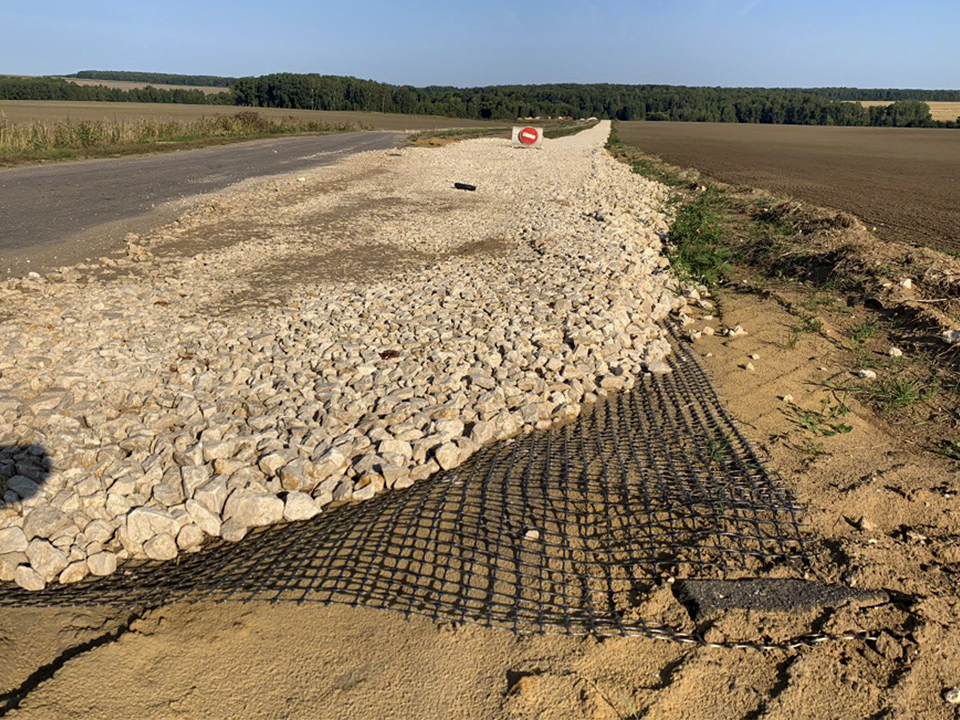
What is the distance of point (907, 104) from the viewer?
83.0 meters

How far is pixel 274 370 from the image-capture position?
536cm

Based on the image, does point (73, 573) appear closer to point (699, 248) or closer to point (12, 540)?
point (12, 540)

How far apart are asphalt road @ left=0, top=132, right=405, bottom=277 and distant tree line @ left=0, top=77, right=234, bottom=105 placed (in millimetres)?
56925

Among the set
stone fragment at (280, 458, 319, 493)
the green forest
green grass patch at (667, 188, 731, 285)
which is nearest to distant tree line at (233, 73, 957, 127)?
the green forest

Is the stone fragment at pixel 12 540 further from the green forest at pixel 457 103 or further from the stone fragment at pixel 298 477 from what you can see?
the green forest at pixel 457 103

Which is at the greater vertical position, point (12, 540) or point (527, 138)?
point (527, 138)

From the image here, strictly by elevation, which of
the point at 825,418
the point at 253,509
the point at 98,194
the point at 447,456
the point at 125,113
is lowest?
the point at 253,509

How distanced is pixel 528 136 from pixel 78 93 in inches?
2479

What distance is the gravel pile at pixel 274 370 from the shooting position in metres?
3.76

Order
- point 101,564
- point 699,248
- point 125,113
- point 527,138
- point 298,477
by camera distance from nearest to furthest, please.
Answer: point 101,564, point 298,477, point 699,248, point 527,138, point 125,113

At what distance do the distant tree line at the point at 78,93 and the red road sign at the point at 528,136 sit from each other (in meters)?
56.8

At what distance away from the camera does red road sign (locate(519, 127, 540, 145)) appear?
33.2 meters

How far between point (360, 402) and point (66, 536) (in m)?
2.10

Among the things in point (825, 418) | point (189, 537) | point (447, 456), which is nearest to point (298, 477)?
point (189, 537)
